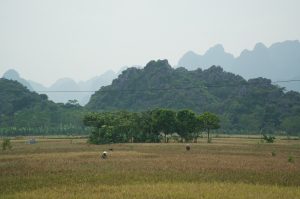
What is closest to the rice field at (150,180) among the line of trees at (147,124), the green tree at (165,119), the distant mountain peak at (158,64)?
the line of trees at (147,124)

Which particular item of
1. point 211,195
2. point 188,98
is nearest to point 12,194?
point 211,195

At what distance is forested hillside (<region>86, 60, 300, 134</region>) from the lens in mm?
114688

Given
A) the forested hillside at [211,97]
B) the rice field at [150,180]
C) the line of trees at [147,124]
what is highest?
the forested hillside at [211,97]

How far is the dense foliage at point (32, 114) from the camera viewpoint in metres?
106

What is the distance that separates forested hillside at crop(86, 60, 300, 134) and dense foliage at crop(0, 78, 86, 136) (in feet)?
Answer: 73.5

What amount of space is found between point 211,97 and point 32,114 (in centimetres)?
6332

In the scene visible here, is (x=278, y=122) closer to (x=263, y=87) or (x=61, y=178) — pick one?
(x=263, y=87)

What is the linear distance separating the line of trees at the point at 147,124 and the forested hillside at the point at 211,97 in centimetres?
4235

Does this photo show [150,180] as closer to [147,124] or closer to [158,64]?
[147,124]

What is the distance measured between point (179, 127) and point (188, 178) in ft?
147

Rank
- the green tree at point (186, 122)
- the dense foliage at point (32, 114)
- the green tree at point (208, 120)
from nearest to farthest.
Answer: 1. the green tree at point (208, 120)
2. the green tree at point (186, 122)
3. the dense foliage at point (32, 114)

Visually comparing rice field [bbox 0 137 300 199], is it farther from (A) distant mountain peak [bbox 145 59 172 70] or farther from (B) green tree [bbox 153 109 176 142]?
(A) distant mountain peak [bbox 145 59 172 70]

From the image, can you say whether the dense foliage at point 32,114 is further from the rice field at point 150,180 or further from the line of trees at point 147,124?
the rice field at point 150,180

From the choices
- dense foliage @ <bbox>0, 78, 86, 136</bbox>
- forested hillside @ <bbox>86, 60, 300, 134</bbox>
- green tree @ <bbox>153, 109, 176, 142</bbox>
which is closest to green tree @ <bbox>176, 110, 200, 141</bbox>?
green tree @ <bbox>153, 109, 176, 142</bbox>
